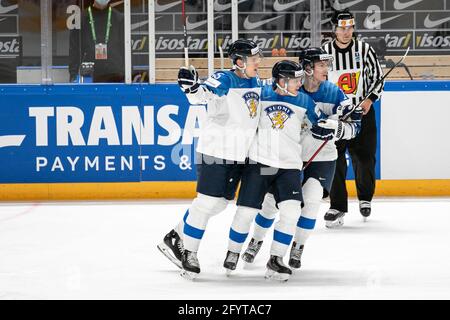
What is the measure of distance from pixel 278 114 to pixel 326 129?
28cm

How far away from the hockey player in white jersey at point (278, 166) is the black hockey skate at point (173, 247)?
30 centimetres

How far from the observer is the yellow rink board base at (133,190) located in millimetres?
8023

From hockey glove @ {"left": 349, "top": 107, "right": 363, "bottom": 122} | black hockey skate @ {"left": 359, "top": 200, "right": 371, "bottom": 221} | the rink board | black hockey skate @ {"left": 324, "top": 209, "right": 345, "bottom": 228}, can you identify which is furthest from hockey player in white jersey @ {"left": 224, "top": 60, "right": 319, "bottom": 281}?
the rink board

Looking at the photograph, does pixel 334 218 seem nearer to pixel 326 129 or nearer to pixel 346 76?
pixel 346 76

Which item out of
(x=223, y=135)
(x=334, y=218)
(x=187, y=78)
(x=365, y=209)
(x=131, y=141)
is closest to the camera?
(x=187, y=78)

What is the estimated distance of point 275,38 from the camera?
802 centimetres

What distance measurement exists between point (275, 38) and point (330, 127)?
316cm

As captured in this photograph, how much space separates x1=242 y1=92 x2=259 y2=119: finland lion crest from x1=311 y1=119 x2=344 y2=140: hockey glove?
334mm

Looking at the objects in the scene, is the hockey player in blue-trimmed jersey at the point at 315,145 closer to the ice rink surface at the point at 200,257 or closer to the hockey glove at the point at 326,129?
the hockey glove at the point at 326,129

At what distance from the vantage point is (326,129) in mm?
4953

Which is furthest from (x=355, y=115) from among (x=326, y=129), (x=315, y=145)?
(x=326, y=129)

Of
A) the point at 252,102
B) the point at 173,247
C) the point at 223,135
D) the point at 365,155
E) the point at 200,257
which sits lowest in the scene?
the point at 200,257

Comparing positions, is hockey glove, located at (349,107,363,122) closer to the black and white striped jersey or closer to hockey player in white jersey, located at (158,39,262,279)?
hockey player in white jersey, located at (158,39,262,279)

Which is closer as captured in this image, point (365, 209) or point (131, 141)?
point (365, 209)
